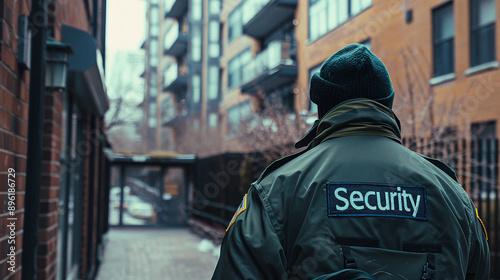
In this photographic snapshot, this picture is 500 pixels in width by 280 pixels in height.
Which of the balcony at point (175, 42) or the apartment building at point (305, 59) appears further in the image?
the balcony at point (175, 42)

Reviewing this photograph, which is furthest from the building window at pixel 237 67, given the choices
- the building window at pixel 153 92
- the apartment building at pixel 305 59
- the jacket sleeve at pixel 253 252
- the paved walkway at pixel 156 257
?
the jacket sleeve at pixel 253 252

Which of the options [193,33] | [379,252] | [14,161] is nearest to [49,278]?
[14,161]

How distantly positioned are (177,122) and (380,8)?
25610 millimetres

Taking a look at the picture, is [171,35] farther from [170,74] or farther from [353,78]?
[353,78]

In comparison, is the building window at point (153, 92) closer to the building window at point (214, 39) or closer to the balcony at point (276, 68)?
the building window at point (214, 39)

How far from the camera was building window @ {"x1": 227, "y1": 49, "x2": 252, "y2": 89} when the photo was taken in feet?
87.1

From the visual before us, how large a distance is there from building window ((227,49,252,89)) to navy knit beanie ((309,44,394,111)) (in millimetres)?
24117

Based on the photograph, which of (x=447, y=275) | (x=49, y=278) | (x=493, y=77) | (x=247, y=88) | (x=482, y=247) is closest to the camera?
(x=447, y=275)

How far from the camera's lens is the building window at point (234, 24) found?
27.8 meters

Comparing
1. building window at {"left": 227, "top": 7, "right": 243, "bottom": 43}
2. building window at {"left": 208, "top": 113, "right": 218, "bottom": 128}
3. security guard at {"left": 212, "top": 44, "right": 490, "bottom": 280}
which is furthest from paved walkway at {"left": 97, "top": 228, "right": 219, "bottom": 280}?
building window at {"left": 208, "top": 113, "right": 218, "bottom": 128}

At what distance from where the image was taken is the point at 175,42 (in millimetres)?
37375

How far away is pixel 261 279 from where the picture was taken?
5.48 feet

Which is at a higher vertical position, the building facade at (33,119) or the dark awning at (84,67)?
the dark awning at (84,67)

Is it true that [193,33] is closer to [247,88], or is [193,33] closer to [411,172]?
[247,88]
